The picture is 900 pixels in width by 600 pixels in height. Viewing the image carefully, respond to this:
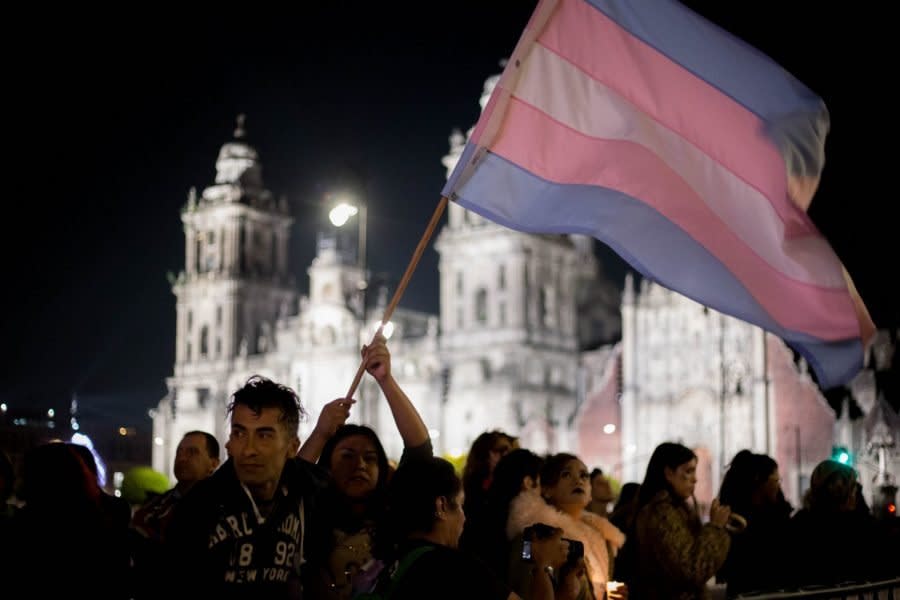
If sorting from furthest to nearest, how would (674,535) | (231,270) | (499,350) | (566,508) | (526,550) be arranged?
(231,270), (499,350), (566,508), (674,535), (526,550)

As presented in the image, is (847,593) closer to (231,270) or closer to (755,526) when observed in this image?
(755,526)

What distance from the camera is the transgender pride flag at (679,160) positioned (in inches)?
280

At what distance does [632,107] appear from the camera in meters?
7.22

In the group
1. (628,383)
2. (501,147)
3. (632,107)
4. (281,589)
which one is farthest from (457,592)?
(628,383)

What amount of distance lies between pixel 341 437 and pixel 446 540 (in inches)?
71.7

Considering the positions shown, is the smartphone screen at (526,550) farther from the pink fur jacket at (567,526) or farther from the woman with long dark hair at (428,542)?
the pink fur jacket at (567,526)

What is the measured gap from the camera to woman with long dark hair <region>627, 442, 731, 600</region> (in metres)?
6.70

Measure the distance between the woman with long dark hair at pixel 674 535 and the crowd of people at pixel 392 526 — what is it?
0.03 feet

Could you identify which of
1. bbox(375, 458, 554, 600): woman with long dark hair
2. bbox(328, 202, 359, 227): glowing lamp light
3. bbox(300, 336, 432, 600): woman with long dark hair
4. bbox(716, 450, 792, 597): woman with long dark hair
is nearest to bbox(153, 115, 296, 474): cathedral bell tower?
bbox(328, 202, 359, 227): glowing lamp light

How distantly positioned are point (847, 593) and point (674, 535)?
1.32 m

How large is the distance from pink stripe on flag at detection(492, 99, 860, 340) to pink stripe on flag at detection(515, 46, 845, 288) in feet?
0.14

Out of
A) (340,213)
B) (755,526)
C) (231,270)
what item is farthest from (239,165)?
(755,526)

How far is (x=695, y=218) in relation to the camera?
23.9 feet

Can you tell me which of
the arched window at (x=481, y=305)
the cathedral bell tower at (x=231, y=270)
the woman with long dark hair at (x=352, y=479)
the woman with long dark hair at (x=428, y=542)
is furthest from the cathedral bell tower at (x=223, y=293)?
the woman with long dark hair at (x=428, y=542)
